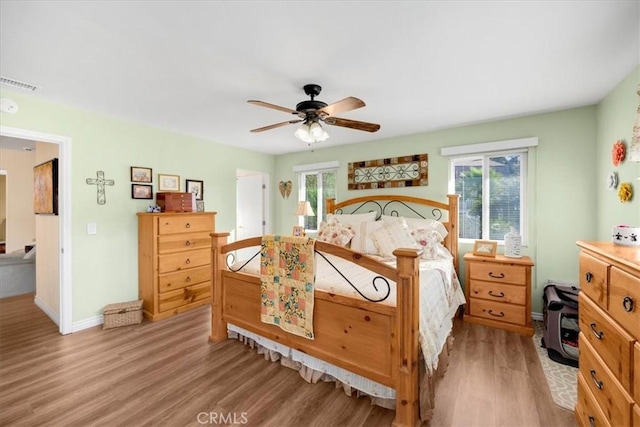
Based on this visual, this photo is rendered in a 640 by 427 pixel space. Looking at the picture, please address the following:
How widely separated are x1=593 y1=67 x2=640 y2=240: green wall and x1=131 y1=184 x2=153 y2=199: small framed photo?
4964mm

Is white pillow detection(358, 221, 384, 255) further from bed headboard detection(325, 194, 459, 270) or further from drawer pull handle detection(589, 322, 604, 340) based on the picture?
drawer pull handle detection(589, 322, 604, 340)

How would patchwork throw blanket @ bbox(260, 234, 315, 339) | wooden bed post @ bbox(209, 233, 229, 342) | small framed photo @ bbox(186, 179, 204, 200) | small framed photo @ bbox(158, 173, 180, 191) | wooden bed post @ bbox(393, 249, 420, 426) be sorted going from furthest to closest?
small framed photo @ bbox(186, 179, 204, 200)
small framed photo @ bbox(158, 173, 180, 191)
wooden bed post @ bbox(209, 233, 229, 342)
patchwork throw blanket @ bbox(260, 234, 315, 339)
wooden bed post @ bbox(393, 249, 420, 426)

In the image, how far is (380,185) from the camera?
4203 millimetres

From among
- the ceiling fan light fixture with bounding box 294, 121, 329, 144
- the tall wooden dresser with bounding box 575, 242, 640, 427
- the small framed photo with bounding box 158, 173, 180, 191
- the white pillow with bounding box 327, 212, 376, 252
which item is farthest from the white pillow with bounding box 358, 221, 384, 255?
the small framed photo with bounding box 158, 173, 180, 191

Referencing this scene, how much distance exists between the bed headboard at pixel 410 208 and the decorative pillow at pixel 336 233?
74 cm

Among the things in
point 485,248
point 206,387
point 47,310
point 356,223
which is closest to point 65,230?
point 47,310

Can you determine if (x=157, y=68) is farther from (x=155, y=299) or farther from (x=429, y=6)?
(x=155, y=299)

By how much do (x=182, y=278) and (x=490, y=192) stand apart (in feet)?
13.6

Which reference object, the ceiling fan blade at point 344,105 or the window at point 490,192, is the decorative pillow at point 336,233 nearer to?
the window at point 490,192

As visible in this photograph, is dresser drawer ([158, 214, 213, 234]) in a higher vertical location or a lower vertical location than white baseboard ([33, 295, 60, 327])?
higher

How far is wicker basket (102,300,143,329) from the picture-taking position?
3.02 metres

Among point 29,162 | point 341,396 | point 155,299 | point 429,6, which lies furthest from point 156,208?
point 29,162

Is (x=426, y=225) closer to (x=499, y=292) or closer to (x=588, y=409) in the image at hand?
(x=499, y=292)

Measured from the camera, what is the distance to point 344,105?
2.00 m
